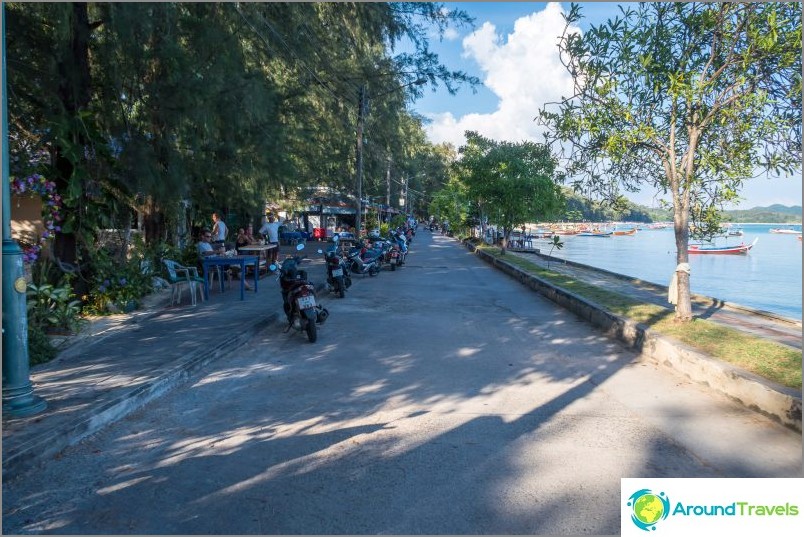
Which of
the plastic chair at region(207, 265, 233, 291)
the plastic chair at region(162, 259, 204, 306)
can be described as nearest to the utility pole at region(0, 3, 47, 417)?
the plastic chair at region(162, 259, 204, 306)

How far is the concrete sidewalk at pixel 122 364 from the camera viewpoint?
4352 millimetres

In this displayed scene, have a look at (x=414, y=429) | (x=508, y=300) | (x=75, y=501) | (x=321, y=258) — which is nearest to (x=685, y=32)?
(x=508, y=300)

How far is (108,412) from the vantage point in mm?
4871

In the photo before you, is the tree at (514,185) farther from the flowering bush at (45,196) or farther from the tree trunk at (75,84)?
the flowering bush at (45,196)

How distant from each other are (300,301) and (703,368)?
534 cm

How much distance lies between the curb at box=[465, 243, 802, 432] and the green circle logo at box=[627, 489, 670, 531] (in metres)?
2.25

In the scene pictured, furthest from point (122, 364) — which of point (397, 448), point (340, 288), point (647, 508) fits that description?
point (340, 288)

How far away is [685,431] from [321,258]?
19.7 m

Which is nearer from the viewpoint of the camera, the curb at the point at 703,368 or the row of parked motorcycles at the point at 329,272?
the curb at the point at 703,368

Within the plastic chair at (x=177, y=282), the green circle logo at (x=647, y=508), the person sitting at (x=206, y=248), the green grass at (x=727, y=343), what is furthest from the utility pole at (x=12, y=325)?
the person sitting at (x=206, y=248)

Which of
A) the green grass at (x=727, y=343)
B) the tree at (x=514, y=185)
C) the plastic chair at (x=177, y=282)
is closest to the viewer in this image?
the green grass at (x=727, y=343)

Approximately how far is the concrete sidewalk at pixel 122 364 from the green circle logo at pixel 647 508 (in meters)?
4.08

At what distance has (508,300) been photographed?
13.2 meters

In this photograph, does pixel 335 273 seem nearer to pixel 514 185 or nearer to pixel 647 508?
pixel 647 508
